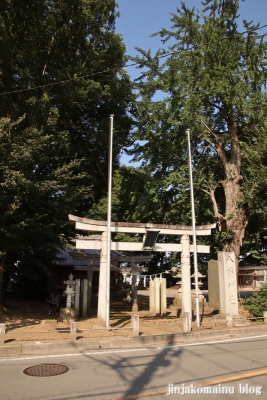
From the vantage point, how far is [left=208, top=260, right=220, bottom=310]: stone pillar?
1499 centimetres

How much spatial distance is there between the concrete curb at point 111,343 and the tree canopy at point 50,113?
4942 mm

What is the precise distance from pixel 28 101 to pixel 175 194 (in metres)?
12.3

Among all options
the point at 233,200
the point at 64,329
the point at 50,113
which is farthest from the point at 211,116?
the point at 64,329

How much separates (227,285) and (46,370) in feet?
30.2

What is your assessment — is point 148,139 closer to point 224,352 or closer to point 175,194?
point 175,194

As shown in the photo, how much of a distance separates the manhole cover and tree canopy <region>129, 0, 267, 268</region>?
14013 millimetres

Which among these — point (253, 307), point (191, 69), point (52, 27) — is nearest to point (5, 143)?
point (52, 27)

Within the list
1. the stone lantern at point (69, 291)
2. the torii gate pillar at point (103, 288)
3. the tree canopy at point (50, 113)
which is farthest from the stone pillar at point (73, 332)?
the stone lantern at point (69, 291)

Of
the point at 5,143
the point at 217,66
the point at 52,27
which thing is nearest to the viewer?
the point at 5,143

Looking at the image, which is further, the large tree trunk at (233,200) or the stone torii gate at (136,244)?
the large tree trunk at (233,200)

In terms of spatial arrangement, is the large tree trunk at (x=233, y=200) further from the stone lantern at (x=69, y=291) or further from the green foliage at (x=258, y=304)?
the stone lantern at (x=69, y=291)

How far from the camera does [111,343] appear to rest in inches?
366

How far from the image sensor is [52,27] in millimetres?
16312

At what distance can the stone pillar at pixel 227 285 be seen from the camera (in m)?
13.9
